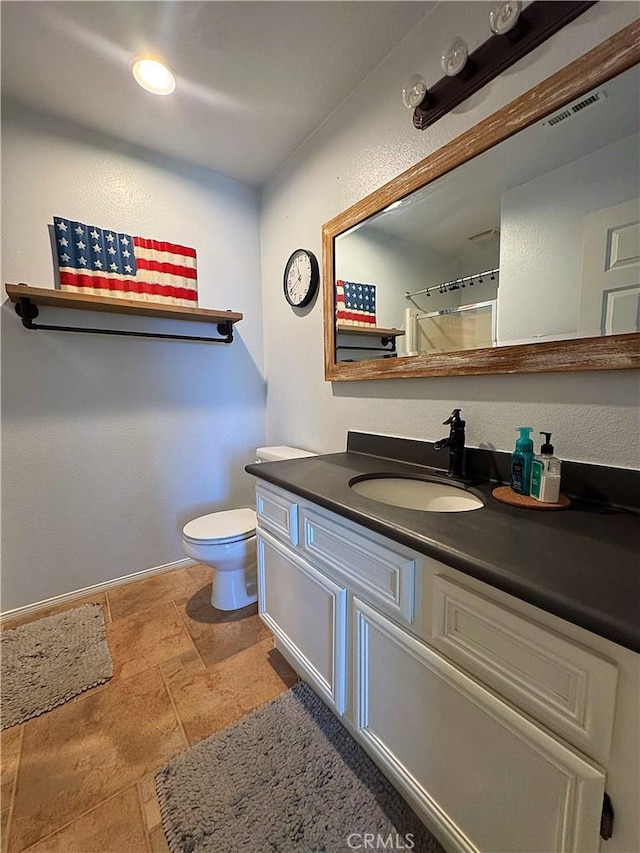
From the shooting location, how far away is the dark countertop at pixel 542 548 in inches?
19.4

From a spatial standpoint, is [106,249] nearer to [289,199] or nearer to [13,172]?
[13,172]

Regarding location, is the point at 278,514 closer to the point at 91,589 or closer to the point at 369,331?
the point at 369,331

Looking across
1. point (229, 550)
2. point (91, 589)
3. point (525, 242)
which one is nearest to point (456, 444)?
point (525, 242)

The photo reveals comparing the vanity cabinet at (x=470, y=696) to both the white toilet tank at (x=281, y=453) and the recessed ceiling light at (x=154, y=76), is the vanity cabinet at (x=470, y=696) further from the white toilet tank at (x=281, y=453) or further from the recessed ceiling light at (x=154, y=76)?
the recessed ceiling light at (x=154, y=76)

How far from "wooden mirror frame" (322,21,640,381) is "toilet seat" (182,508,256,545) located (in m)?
0.94

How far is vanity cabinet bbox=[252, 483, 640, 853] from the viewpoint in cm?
50

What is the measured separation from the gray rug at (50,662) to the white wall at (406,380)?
134cm

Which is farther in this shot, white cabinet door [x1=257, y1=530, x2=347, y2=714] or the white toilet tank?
the white toilet tank

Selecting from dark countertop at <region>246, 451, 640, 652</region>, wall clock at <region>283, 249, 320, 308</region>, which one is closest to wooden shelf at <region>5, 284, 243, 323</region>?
wall clock at <region>283, 249, 320, 308</region>

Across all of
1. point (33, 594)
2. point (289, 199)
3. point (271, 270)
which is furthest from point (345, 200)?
point (33, 594)

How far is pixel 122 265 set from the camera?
5.72 feet

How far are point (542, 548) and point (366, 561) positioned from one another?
15.8 inches
